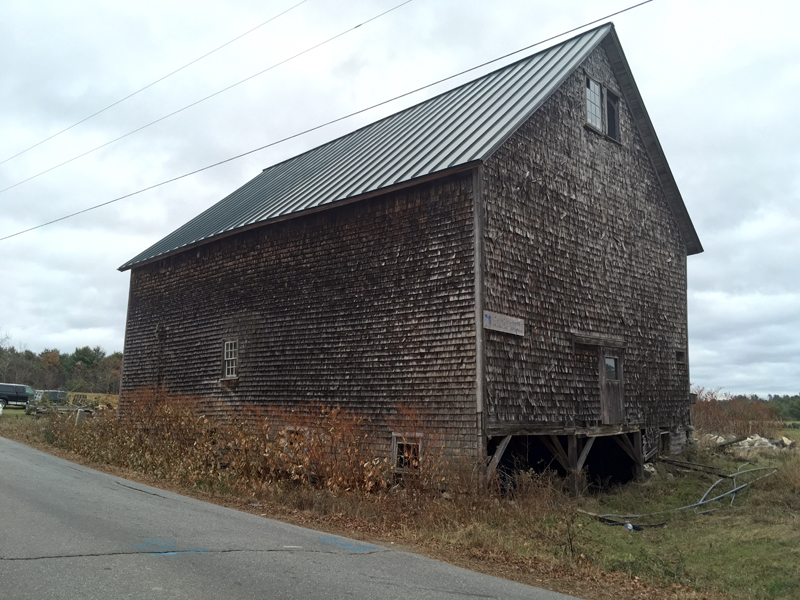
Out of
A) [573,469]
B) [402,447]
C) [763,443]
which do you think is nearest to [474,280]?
[402,447]

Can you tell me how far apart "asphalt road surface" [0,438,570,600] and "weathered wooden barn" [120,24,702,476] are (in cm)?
552

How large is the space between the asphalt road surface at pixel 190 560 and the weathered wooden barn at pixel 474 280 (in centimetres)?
552

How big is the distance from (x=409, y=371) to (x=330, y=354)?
251cm

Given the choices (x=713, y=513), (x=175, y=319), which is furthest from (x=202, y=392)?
(x=713, y=513)

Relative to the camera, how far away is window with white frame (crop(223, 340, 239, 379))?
719 inches

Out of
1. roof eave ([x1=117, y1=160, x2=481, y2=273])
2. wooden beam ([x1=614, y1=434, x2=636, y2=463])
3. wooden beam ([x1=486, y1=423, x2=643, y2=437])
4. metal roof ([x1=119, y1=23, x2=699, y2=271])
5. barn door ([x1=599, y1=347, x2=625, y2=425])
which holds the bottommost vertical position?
wooden beam ([x1=614, y1=434, x2=636, y2=463])

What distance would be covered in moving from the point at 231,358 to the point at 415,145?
7.80 m

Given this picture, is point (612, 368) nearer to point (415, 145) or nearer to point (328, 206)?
point (415, 145)

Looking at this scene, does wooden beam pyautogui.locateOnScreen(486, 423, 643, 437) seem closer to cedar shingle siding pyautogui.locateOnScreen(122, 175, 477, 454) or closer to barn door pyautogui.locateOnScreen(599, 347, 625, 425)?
barn door pyautogui.locateOnScreen(599, 347, 625, 425)

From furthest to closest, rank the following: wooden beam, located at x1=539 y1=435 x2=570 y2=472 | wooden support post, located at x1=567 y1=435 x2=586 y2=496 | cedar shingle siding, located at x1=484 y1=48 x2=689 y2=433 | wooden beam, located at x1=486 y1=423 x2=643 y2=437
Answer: wooden support post, located at x1=567 y1=435 x2=586 y2=496 → wooden beam, located at x1=539 y1=435 x2=570 y2=472 → cedar shingle siding, located at x1=484 y1=48 x2=689 y2=433 → wooden beam, located at x1=486 y1=423 x2=643 y2=437

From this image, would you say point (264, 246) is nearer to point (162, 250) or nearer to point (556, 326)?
point (162, 250)

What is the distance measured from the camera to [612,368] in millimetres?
16734

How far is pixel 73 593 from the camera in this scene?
17.0 feet

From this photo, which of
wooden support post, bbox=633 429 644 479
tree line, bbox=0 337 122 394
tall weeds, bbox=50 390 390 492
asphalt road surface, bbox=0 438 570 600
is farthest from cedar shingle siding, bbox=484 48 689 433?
tree line, bbox=0 337 122 394
